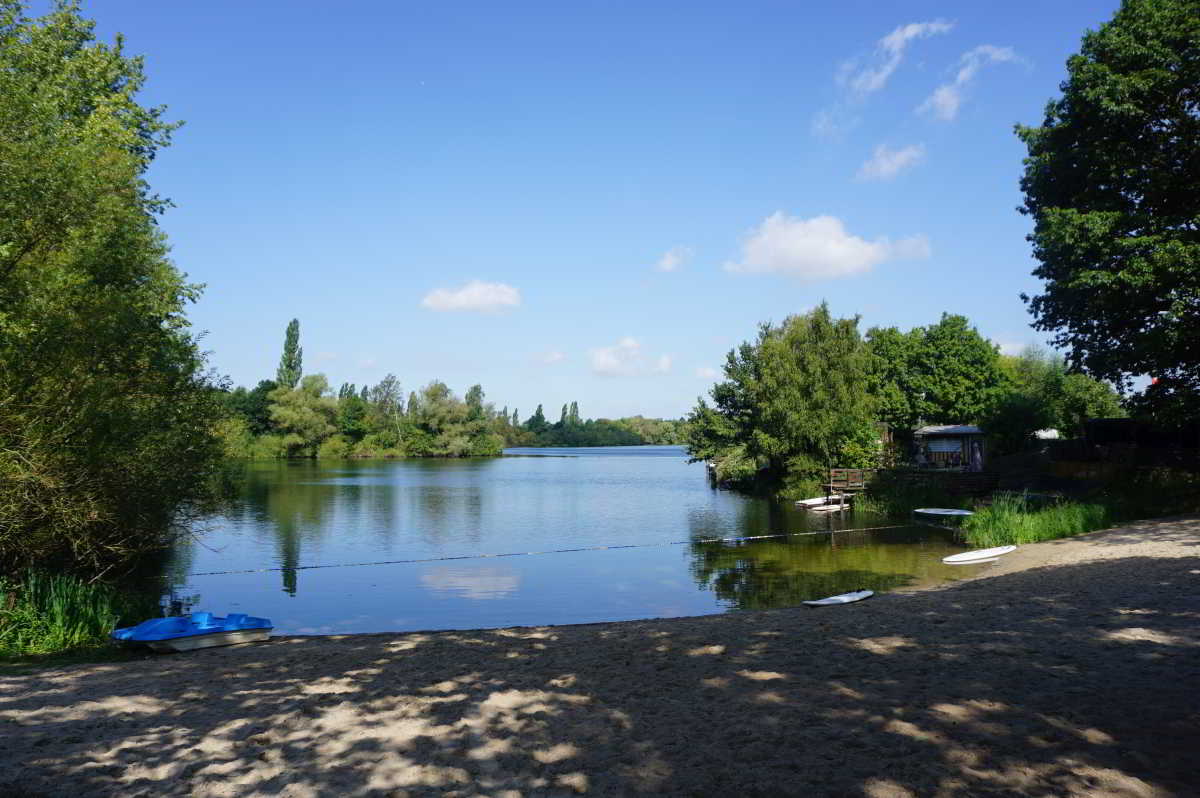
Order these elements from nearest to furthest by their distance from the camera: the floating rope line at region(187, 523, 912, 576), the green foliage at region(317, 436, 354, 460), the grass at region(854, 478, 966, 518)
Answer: the floating rope line at region(187, 523, 912, 576) < the grass at region(854, 478, 966, 518) < the green foliage at region(317, 436, 354, 460)

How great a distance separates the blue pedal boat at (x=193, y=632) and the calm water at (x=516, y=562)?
2924 millimetres

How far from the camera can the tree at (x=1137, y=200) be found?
881 inches

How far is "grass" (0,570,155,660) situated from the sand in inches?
89.6

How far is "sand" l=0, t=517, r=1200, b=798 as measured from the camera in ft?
17.7

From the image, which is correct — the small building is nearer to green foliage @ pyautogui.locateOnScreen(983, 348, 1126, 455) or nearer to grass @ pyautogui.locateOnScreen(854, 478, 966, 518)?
green foliage @ pyautogui.locateOnScreen(983, 348, 1126, 455)

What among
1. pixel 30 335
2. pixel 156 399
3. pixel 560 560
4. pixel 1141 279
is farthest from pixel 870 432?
pixel 30 335

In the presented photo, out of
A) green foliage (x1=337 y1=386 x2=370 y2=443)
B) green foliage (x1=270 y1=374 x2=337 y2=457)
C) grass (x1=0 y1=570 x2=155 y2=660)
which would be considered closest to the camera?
grass (x1=0 y1=570 x2=155 y2=660)

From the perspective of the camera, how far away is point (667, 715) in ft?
22.4

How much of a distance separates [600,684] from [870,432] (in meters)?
38.9

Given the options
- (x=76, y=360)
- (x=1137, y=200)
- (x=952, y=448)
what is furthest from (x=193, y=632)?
(x=952, y=448)

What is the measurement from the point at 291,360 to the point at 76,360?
106 metres

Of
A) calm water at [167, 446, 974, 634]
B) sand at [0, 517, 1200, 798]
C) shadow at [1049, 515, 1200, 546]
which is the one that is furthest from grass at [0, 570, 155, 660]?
shadow at [1049, 515, 1200, 546]

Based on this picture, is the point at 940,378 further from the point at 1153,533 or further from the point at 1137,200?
the point at 1153,533

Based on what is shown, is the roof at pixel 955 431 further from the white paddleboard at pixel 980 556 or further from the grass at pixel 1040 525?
the white paddleboard at pixel 980 556
